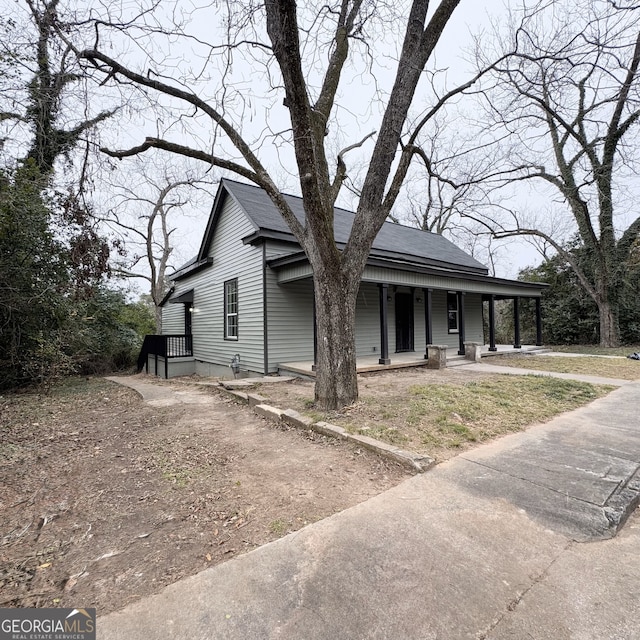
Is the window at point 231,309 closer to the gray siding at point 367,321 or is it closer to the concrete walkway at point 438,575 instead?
the gray siding at point 367,321

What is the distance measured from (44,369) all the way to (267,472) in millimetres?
7008

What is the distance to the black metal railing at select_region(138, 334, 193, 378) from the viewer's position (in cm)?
1247

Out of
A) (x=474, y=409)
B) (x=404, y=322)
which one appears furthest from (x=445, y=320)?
(x=474, y=409)

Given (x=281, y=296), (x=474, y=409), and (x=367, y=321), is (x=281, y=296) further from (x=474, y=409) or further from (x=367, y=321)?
(x=474, y=409)

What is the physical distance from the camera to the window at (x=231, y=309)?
1093 centimetres

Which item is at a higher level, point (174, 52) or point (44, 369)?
point (174, 52)

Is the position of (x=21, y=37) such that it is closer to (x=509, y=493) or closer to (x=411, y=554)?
(x=411, y=554)

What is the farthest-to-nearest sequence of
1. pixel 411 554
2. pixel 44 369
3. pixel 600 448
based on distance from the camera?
pixel 44 369 → pixel 600 448 → pixel 411 554

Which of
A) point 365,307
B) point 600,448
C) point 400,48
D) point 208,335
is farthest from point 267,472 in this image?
point 208,335

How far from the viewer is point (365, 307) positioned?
1124 cm

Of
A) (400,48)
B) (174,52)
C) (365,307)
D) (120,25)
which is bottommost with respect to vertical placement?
(365,307)

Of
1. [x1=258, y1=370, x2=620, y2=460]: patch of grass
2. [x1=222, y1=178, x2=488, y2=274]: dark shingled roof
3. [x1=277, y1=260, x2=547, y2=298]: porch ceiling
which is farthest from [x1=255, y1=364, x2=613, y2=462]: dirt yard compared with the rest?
[x1=222, y1=178, x2=488, y2=274]: dark shingled roof

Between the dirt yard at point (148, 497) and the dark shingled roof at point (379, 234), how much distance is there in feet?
20.5

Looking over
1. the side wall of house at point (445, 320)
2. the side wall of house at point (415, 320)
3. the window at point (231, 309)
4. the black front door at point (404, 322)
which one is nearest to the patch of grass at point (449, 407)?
the side wall of house at point (415, 320)
